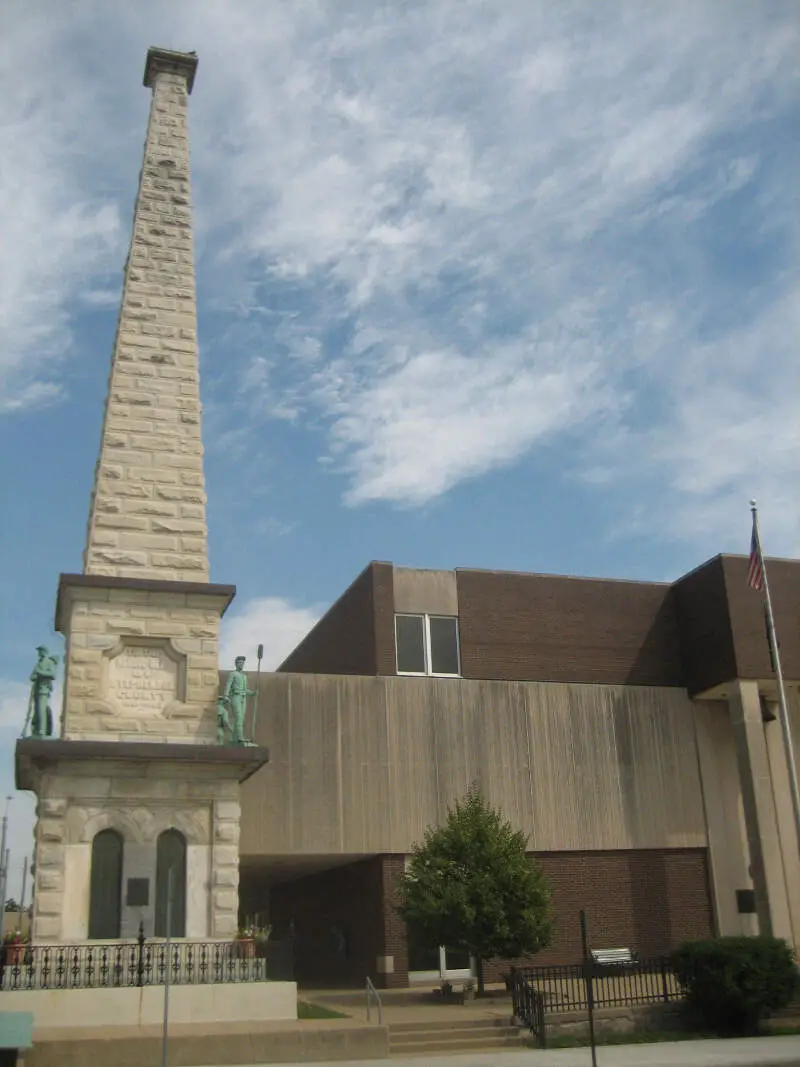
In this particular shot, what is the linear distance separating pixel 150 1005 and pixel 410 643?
15084 millimetres

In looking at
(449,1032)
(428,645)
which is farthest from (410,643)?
(449,1032)

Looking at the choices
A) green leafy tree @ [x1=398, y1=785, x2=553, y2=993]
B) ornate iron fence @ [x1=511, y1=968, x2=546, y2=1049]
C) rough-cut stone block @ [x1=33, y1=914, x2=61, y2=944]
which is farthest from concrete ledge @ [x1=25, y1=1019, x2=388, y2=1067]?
green leafy tree @ [x1=398, y1=785, x2=553, y2=993]

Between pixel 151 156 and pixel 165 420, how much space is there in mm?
7039

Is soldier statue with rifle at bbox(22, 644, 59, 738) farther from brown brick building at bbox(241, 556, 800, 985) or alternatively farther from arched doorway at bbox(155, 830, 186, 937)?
brown brick building at bbox(241, 556, 800, 985)

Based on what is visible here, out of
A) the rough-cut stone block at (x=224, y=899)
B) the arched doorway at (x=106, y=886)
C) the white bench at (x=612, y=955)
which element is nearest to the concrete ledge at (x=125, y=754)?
the arched doorway at (x=106, y=886)

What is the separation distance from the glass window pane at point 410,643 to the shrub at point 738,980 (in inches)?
465

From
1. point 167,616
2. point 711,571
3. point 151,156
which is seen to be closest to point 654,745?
point 711,571

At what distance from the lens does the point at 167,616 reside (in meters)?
23.8

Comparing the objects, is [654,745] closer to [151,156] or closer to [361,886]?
[361,886]

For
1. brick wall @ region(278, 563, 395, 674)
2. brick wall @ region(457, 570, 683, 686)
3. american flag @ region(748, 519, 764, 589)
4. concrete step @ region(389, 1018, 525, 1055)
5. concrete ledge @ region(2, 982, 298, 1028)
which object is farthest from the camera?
brick wall @ region(457, 570, 683, 686)

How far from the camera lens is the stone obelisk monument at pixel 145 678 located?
21438 mm

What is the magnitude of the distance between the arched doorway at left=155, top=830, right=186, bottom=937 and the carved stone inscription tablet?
8.35 ft

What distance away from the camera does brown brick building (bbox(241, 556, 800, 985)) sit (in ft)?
101

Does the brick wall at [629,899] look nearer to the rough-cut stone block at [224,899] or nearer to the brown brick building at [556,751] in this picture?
the brown brick building at [556,751]
